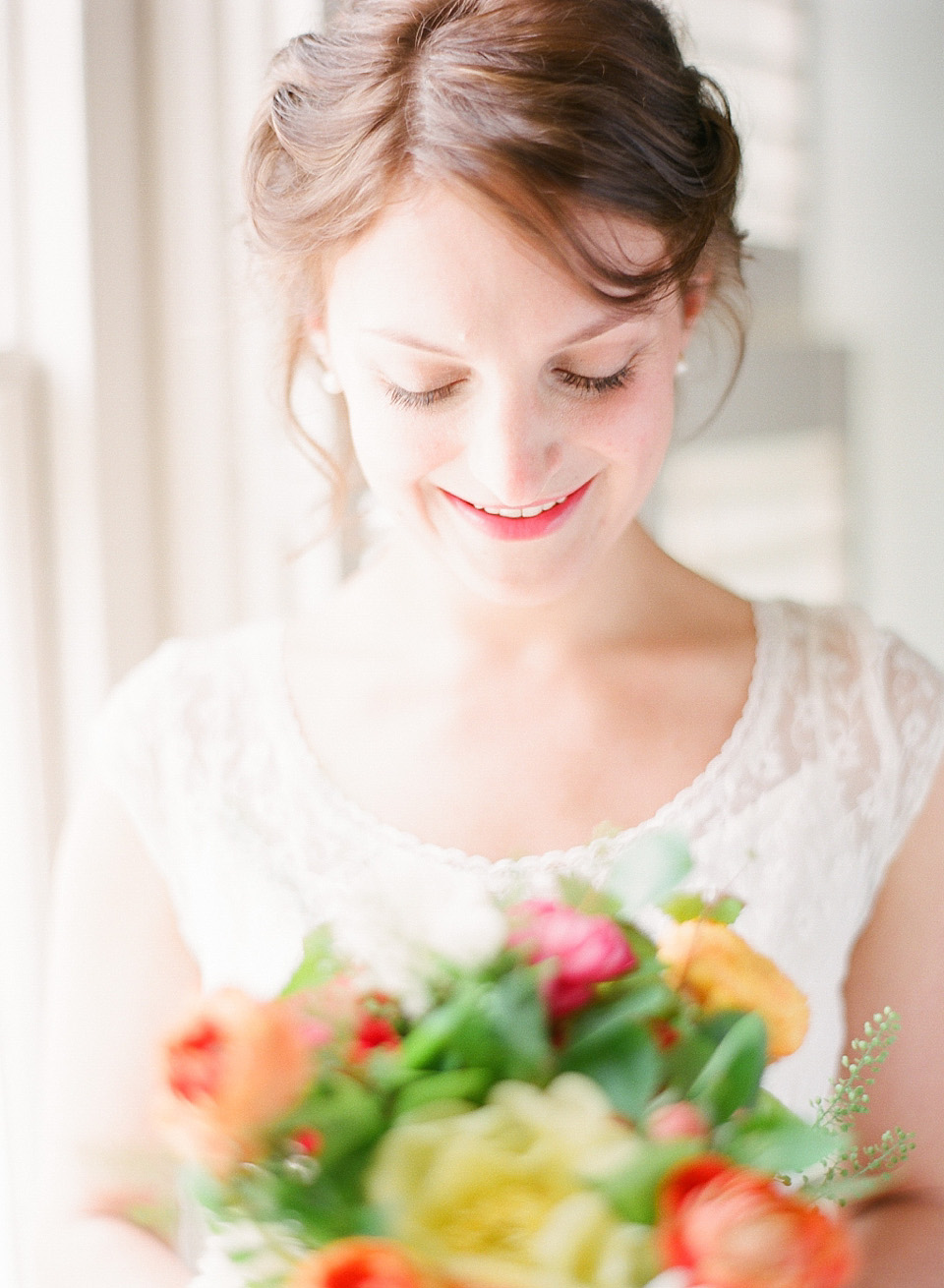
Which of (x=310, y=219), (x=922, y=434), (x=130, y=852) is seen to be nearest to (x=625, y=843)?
(x=130, y=852)

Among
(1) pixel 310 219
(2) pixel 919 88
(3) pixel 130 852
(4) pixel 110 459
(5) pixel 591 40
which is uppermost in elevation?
(2) pixel 919 88

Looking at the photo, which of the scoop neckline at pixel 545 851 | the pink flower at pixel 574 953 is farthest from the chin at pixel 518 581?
the pink flower at pixel 574 953

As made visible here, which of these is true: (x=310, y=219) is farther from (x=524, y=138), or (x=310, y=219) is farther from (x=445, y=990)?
(x=445, y=990)

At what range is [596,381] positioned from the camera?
87cm

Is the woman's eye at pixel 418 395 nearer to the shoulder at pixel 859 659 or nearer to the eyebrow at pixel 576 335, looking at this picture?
the eyebrow at pixel 576 335

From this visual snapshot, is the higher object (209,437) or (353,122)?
(353,122)

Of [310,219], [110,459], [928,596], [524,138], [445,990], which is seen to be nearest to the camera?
[445,990]

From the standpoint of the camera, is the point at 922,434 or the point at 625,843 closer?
the point at 625,843

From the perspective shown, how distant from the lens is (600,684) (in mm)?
1120

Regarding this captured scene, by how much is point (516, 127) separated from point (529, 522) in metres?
0.29

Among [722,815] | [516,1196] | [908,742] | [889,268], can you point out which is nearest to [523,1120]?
Result: [516,1196]

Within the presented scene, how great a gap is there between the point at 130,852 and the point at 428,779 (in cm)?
30

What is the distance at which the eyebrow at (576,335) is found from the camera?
83cm

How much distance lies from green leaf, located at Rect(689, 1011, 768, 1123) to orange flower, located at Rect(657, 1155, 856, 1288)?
0.14ft
